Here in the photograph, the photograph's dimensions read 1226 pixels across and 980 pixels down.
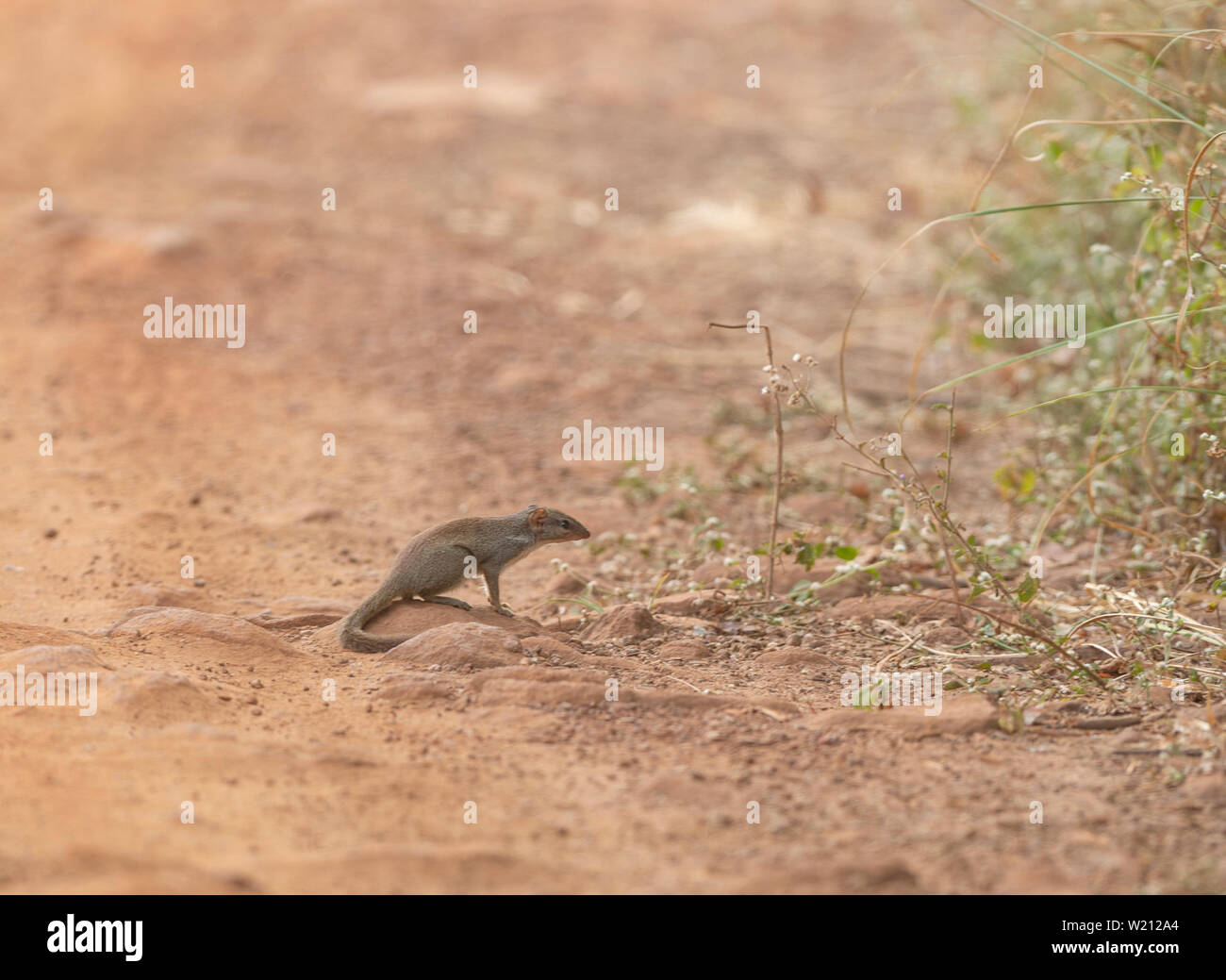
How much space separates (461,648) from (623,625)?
0.80 meters

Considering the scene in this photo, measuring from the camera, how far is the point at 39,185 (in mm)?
13828

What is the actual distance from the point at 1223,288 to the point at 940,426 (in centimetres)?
345

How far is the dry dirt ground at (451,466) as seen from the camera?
3.71 meters

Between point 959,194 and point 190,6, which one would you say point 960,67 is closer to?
point 959,194

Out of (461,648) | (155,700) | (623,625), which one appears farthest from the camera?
(623,625)

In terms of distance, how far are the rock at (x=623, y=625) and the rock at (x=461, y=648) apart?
0.48 metres

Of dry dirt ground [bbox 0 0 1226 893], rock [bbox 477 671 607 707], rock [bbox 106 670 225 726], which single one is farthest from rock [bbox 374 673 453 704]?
rock [bbox 106 670 225 726]

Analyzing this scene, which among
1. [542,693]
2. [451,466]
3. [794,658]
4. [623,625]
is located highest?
[451,466]

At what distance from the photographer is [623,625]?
17.8ft

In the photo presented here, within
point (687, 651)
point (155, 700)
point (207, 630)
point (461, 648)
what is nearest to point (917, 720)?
point (687, 651)

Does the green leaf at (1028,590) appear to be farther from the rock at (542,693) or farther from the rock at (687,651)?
the rock at (542,693)

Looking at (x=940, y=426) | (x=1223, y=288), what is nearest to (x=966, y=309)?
(x=940, y=426)

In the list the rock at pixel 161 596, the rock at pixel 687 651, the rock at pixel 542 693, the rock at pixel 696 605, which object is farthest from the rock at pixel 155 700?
the rock at pixel 696 605

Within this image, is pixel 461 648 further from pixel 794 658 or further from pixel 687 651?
pixel 794 658
